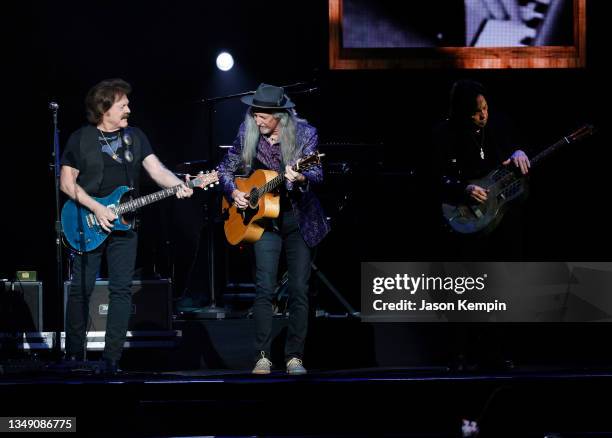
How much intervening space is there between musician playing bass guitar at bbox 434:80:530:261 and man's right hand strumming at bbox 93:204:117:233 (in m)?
2.25

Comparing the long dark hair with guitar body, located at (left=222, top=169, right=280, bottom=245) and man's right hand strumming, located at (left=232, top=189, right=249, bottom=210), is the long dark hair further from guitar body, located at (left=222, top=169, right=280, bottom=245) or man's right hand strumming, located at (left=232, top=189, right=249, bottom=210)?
man's right hand strumming, located at (left=232, top=189, right=249, bottom=210)

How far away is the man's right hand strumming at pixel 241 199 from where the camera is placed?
5.90m

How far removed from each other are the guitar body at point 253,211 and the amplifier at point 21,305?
1.77 meters

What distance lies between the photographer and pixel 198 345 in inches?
266

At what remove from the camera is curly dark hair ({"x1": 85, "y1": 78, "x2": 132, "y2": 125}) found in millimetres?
6145

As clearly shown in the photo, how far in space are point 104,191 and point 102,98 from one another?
24.4 inches

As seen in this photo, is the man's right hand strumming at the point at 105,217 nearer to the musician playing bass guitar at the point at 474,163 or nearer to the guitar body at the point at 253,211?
the guitar body at the point at 253,211

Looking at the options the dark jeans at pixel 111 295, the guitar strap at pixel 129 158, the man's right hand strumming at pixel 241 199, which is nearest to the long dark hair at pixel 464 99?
the man's right hand strumming at pixel 241 199

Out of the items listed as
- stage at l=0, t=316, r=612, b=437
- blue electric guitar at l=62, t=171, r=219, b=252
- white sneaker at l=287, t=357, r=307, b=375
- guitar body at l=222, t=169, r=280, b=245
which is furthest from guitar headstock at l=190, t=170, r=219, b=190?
stage at l=0, t=316, r=612, b=437

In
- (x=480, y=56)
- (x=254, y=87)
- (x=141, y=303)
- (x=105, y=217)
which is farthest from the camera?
(x=254, y=87)

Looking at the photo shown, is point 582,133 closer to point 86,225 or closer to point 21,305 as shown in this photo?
point 86,225

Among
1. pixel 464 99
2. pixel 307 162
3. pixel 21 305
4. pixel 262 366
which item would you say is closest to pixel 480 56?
pixel 464 99

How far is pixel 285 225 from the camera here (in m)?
5.85

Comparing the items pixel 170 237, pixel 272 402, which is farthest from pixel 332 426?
pixel 170 237
